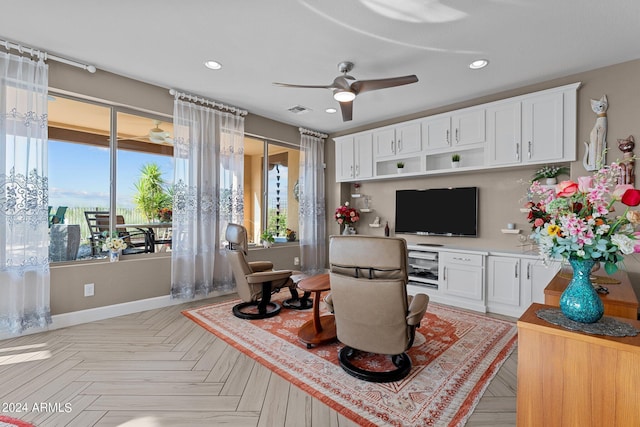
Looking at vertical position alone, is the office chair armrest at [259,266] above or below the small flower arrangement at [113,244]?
below

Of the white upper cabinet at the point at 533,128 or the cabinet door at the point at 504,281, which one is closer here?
the white upper cabinet at the point at 533,128

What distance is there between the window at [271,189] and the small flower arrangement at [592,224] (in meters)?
4.21

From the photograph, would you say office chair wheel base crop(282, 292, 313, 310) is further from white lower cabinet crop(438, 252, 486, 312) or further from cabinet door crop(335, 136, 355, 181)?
cabinet door crop(335, 136, 355, 181)

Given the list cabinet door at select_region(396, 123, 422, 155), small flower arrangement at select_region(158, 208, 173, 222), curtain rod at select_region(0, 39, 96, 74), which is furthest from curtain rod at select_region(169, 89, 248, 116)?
cabinet door at select_region(396, 123, 422, 155)

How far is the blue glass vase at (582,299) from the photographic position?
1.31 m

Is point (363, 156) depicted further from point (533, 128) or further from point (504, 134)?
point (533, 128)

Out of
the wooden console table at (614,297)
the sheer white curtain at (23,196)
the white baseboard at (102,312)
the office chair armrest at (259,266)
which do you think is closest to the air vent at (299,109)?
the office chair armrest at (259,266)

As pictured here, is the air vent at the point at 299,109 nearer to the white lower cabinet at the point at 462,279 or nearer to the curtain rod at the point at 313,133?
the curtain rod at the point at 313,133

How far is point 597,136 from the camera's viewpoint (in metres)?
3.21

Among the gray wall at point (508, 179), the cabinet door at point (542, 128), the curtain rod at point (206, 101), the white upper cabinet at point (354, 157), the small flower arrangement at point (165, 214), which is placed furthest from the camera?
the white upper cabinet at point (354, 157)

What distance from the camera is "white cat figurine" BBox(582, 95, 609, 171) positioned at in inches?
126

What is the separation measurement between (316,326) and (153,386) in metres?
1.40

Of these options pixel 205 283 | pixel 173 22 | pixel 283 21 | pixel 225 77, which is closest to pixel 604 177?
pixel 283 21

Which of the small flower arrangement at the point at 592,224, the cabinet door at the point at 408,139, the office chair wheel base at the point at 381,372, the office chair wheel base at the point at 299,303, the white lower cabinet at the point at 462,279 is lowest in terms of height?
the office chair wheel base at the point at 381,372
